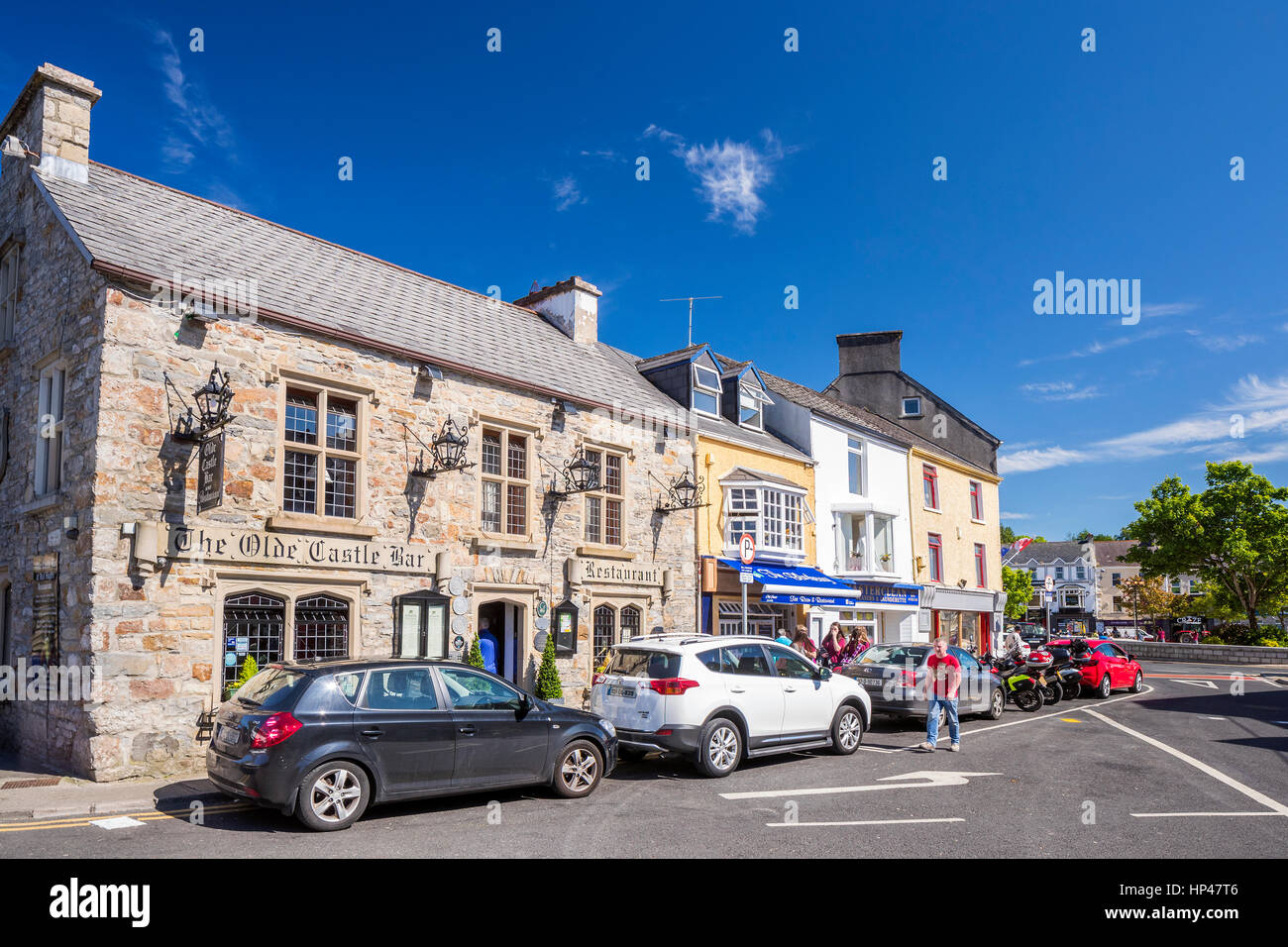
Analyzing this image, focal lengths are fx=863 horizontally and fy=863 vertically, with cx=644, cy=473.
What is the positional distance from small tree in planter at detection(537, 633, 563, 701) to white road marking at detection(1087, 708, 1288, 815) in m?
9.83

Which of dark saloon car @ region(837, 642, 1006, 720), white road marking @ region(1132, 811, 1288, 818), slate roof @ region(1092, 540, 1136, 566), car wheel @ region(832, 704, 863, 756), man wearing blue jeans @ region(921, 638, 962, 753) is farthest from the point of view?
slate roof @ region(1092, 540, 1136, 566)

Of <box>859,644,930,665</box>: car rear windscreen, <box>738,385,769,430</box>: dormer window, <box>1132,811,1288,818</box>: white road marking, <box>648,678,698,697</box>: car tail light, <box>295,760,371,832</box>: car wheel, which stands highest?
<box>738,385,769,430</box>: dormer window

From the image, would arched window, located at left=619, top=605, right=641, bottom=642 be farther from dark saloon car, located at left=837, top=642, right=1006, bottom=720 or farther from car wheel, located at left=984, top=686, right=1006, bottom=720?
car wheel, located at left=984, top=686, right=1006, bottom=720

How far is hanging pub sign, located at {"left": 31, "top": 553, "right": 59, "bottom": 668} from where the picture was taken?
11.6m

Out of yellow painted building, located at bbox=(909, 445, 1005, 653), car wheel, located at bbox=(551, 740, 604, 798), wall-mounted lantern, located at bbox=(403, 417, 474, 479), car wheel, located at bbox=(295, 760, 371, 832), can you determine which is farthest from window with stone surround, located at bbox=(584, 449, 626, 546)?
yellow painted building, located at bbox=(909, 445, 1005, 653)

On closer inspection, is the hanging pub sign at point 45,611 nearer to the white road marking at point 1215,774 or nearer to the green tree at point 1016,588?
the white road marking at point 1215,774

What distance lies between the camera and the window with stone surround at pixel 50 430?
489 inches

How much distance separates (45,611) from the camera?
12.0 metres

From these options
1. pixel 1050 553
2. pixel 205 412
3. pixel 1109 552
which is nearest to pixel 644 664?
pixel 205 412

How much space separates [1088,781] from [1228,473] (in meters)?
45.4

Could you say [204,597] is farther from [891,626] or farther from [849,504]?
[891,626]

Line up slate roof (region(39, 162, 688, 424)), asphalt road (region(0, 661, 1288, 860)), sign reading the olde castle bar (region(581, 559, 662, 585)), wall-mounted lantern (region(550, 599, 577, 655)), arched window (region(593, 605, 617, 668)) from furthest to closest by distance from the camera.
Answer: arched window (region(593, 605, 617, 668))
sign reading the olde castle bar (region(581, 559, 662, 585))
wall-mounted lantern (region(550, 599, 577, 655))
slate roof (region(39, 162, 688, 424))
asphalt road (region(0, 661, 1288, 860))

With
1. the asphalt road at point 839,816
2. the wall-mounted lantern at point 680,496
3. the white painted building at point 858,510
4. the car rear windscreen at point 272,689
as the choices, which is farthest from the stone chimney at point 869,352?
the car rear windscreen at point 272,689

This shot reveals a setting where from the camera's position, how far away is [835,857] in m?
6.79
